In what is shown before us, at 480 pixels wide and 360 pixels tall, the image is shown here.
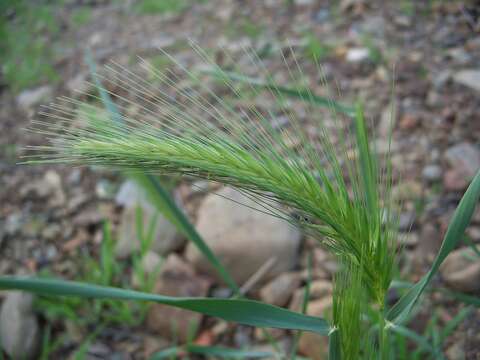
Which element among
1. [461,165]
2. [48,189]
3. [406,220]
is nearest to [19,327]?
[48,189]

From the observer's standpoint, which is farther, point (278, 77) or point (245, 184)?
point (278, 77)

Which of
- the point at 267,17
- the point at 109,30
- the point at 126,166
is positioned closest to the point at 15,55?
the point at 109,30

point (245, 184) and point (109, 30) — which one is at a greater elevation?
point (109, 30)

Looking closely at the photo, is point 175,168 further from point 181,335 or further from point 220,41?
point 220,41

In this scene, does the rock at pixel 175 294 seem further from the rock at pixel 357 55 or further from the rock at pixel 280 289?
the rock at pixel 357 55

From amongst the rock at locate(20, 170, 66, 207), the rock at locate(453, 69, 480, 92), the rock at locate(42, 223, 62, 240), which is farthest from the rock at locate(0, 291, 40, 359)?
the rock at locate(453, 69, 480, 92)
